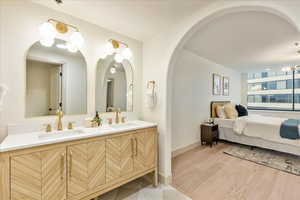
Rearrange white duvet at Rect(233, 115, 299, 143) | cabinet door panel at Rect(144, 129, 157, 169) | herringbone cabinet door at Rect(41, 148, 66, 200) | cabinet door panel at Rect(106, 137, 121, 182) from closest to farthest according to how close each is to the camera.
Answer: herringbone cabinet door at Rect(41, 148, 66, 200)
cabinet door panel at Rect(106, 137, 121, 182)
cabinet door panel at Rect(144, 129, 157, 169)
white duvet at Rect(233, 115, 299, 143)

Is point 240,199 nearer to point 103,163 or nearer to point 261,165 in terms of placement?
point 261,165

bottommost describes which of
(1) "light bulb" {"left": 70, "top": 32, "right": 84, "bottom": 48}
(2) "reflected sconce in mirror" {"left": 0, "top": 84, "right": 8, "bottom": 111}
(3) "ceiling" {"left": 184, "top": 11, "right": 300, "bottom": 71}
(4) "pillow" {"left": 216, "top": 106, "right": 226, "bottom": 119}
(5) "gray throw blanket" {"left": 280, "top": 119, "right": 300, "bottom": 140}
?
(5) "gray throw blanket" {"left": 280, "top": 119, "right": 300, "bottom": 140}

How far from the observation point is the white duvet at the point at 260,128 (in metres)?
3.04

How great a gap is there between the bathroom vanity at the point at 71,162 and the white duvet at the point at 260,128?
2.77 m

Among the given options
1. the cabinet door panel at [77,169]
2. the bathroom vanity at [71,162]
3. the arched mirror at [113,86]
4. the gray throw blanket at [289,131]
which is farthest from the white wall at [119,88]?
the gray throw blanket at [289,131]

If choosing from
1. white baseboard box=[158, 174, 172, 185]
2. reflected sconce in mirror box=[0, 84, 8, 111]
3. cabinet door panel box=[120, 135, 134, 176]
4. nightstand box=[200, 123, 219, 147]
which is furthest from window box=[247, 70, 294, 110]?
reflected sconce in mirror box=[0, 84, 8, 111]

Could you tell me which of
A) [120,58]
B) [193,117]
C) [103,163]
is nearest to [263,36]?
[193,117]

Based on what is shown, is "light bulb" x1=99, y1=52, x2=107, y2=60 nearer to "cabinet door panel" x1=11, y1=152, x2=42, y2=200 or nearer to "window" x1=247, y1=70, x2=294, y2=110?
Answer: "cabinet door panel" x1=11, y1=152, x2=42, y2=200

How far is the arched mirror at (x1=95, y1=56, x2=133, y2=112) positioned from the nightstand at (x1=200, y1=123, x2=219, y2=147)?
2187 mm

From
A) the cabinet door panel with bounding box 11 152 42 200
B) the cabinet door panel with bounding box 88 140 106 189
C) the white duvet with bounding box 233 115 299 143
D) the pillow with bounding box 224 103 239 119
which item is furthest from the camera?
the pillow with bounding box 224 103 239 119

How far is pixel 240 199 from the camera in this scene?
1.75m

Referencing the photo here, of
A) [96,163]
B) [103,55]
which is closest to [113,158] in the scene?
[96,163]

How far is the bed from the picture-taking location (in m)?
2.94

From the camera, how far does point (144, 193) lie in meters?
1.86
